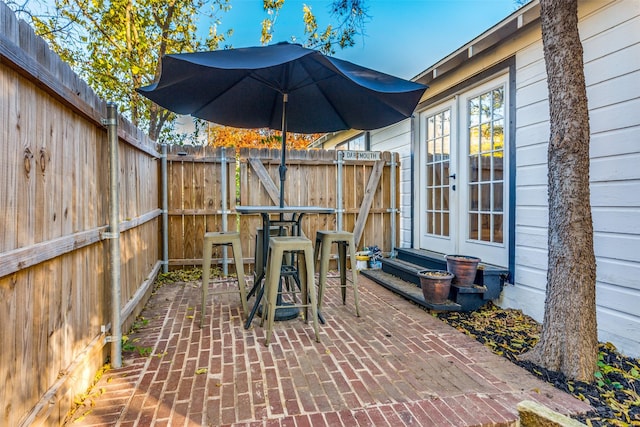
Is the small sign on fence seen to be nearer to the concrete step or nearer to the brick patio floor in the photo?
the concrete step

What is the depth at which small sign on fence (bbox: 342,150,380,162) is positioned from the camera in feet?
18.1

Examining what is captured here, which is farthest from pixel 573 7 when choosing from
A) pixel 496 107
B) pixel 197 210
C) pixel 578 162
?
pixel 197 210

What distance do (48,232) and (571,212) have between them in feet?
9.54

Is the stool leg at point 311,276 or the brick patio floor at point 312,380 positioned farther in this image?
the stool leg at point 311,276

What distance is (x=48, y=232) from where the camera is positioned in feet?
5.20

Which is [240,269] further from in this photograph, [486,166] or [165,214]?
[486,166]

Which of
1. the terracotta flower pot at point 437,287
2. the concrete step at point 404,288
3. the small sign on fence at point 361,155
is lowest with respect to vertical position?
the concrete step at point 404,288

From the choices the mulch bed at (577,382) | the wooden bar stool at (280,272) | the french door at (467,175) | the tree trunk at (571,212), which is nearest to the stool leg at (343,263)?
the wooden bar stool at (280,272)

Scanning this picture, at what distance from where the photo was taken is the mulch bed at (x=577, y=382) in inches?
71.6

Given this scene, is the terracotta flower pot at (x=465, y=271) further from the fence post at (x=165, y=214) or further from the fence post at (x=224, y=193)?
the fence post at (x=165, y=214)

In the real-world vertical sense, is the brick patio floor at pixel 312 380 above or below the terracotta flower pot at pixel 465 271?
below

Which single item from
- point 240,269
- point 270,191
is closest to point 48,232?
point 240,269

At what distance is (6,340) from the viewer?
1258 millimetres

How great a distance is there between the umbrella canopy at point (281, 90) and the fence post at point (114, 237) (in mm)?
507
